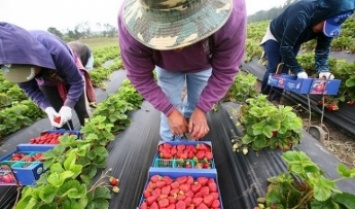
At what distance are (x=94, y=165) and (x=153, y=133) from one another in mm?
973

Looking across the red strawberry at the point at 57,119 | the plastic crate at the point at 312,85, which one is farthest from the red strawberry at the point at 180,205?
the plastic crate at the point at 312,85

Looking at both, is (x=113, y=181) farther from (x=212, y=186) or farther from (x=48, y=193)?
(x=212, y=186)

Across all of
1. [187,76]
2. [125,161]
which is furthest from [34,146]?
[187,76]

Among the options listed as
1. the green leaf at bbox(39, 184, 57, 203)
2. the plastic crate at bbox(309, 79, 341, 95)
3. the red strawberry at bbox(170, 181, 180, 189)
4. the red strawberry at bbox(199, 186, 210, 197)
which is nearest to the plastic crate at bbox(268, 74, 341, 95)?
the plastic crate at bbox(309, 79, 341, 95)

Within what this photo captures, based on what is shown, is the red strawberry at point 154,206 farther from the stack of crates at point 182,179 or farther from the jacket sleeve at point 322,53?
the jacket sleeve at point 322,53

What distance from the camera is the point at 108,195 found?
1707 millimetres

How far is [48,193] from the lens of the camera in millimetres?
1333

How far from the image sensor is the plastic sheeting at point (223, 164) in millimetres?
1780

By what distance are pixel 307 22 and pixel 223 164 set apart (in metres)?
2.06

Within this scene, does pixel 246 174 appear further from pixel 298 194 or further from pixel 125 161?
pixel 125 161

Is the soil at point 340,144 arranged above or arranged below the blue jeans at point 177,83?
below

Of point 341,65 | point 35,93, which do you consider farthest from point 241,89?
point 35,93

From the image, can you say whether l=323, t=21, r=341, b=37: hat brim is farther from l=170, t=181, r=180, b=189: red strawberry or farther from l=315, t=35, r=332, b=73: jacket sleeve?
l=170, t=181, r=180, b=189: red strawberry

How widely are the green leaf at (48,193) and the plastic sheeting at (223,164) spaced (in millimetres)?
523
